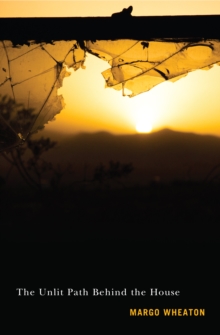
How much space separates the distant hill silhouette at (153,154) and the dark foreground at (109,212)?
0.06 metres

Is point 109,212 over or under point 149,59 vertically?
under

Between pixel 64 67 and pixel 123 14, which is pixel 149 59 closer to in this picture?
pixel 123 14

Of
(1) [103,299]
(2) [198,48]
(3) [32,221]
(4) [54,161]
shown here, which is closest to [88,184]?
(4) [54,161]

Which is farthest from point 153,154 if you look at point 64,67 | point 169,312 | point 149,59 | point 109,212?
point 169,312

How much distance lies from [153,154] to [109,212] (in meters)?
0.33

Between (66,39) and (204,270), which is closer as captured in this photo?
(66,39)

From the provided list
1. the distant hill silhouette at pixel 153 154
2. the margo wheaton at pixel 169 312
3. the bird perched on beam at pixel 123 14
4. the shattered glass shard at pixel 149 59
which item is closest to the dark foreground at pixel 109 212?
the distant hill silhouette at pixel 153 154

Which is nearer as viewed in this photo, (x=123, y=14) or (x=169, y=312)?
(x=123, y=14)

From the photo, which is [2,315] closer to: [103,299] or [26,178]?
[103,299]

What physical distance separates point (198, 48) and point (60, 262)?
40.6 inches

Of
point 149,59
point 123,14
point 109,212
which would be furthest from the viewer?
point 109,212

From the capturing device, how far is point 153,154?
1.62 metres

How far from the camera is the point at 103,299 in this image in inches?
57.6

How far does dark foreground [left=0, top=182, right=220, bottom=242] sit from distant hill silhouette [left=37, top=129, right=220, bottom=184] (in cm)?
6
